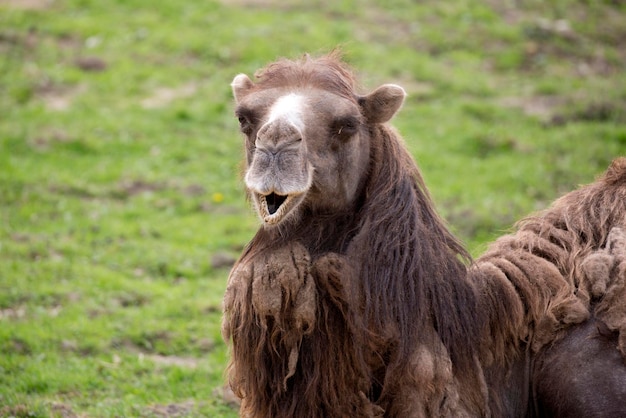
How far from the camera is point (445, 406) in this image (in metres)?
5.46

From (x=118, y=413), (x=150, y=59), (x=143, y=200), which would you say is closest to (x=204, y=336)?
(x=118, y=413)

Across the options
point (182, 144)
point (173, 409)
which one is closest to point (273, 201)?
point (173, 409)

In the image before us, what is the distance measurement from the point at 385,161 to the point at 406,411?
57.9 inches

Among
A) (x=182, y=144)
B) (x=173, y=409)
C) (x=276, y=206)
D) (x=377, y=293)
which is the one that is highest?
(x=276, y=206)

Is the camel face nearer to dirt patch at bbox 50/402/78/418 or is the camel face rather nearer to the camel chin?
the camel chin

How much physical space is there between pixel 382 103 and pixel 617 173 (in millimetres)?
1692

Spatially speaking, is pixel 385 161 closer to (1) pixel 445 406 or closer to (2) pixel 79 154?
(1) pixel 445 406

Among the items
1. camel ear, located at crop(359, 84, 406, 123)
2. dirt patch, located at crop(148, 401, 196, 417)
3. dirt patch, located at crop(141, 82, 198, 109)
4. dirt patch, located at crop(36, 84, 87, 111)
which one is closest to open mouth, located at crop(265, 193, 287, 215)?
camel ear, located at crop(359, 84, 406, 123)

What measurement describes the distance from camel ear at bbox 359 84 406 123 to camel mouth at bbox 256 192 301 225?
2.96 ft

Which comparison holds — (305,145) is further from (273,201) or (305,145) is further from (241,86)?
(241,86)

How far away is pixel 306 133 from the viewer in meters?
5.37

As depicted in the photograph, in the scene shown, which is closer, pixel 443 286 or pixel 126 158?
pixel 443 286

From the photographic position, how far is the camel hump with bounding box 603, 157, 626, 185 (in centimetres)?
630

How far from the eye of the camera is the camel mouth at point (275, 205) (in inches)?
204
